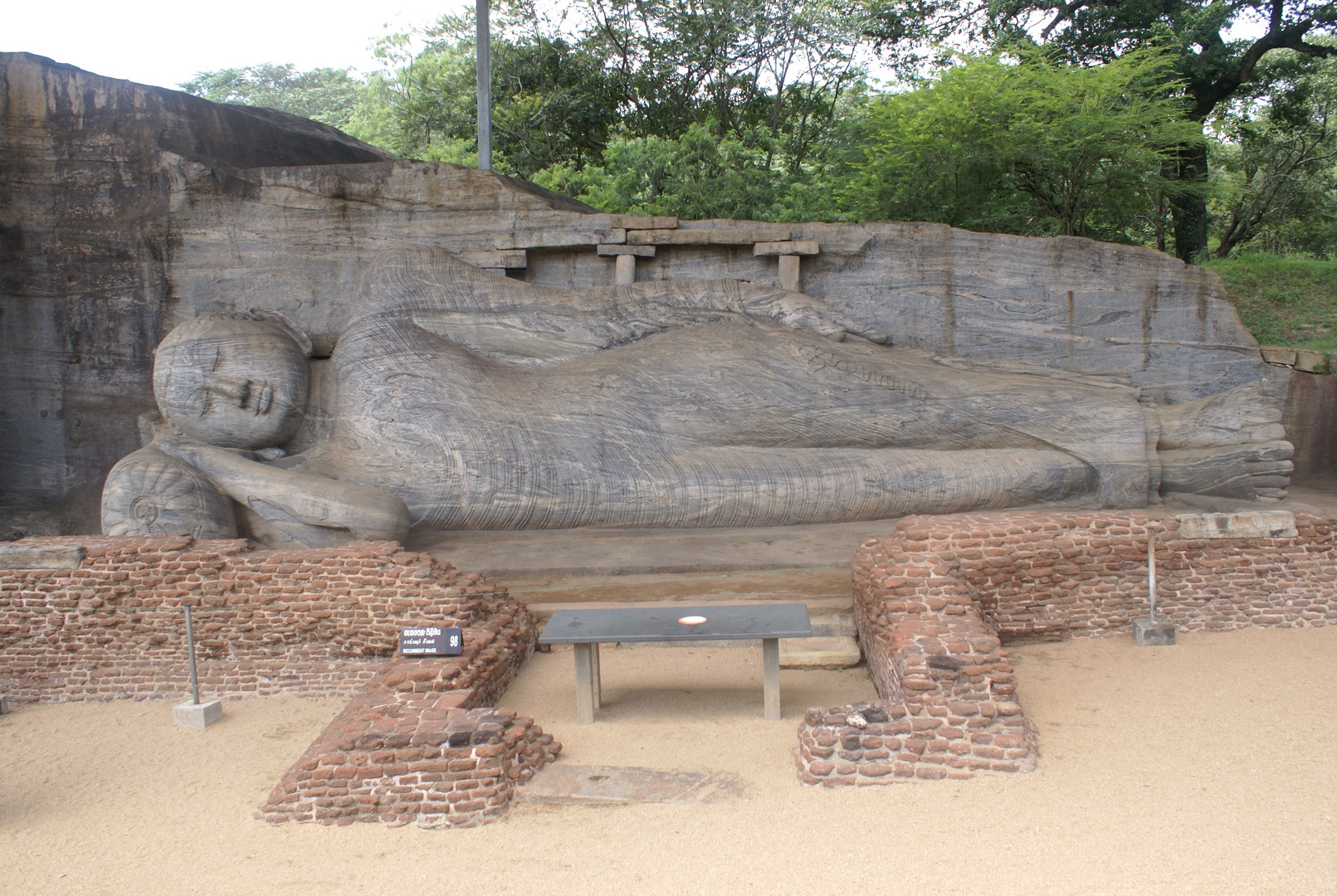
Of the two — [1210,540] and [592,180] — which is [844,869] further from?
[592,180]

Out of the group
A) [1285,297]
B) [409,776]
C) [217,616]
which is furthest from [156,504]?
[1285,297]

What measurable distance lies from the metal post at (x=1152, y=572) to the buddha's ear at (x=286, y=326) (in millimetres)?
5681

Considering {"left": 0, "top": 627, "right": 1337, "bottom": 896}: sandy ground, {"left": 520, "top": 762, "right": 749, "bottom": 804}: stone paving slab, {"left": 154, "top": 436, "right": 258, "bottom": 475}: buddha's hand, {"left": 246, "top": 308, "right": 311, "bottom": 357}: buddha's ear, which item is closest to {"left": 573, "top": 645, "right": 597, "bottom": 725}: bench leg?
{"left": 0, "top": 627, "right": 1337, "bottom": 896}: sandy ground

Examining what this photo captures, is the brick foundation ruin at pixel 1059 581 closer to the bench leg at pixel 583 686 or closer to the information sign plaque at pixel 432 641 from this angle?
the bench leg at pixel 583 686

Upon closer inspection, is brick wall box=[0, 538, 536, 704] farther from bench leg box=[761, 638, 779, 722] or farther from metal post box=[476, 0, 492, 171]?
metal post box=[476, 0, 492, 171]

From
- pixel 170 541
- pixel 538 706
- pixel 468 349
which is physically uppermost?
pixel 468 349

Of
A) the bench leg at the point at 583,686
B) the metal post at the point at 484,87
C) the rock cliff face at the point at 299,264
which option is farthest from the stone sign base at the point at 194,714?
the metal post at the point at 484,87

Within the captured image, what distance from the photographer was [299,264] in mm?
7539

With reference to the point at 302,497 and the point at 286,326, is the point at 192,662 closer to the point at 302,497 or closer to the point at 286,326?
the point at 302,497

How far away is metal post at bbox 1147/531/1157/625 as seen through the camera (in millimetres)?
5051

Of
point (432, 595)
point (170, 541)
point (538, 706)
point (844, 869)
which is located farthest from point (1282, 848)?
point (170, 541)

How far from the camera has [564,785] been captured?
3.68 m

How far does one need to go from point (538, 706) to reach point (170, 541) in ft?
7.72

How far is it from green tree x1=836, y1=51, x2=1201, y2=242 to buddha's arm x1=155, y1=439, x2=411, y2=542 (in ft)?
28.8
